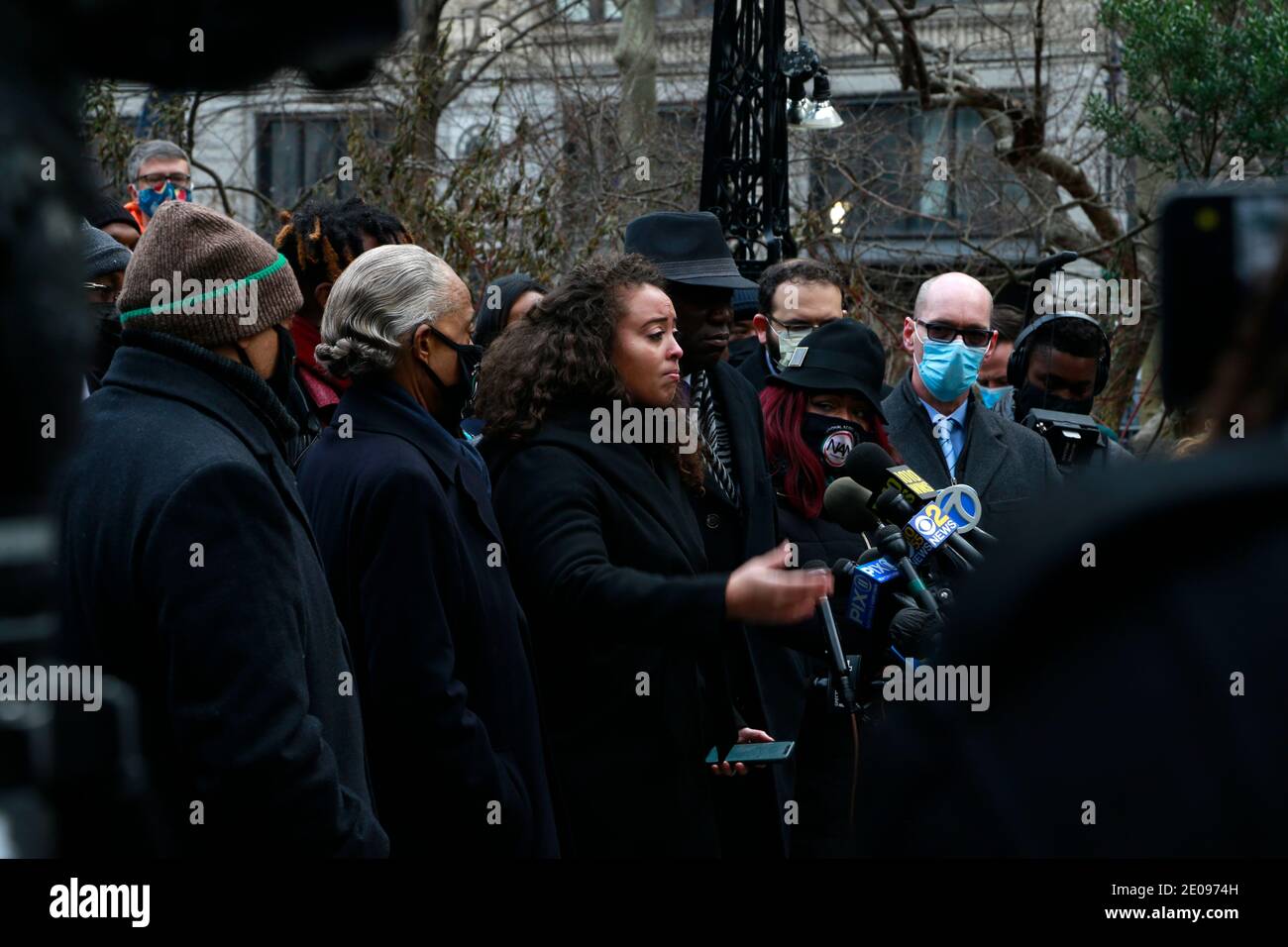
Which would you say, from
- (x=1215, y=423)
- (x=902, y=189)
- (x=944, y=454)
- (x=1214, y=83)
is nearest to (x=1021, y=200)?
(x=902, y=189)

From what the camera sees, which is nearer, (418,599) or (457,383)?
(418,599)

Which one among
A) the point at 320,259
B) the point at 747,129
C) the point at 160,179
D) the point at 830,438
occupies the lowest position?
the point at 830,438

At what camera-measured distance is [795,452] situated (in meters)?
5.63

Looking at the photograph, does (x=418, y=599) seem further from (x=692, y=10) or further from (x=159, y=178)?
(x=692, y=10)

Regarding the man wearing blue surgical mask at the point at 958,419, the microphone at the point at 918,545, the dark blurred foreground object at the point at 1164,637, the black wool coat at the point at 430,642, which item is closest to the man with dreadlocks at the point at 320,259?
the black wool coat at the point at 430,642

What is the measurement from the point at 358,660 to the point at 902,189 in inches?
592

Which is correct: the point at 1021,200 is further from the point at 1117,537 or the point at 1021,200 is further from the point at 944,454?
the point at 1117,537

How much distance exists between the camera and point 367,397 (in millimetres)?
4105

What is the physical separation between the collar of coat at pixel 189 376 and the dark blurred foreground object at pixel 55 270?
219 cm

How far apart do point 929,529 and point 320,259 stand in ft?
6.46

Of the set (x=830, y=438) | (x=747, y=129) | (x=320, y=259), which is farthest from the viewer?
(x=747, y=129)

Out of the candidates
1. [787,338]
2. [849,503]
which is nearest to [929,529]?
[849,503]

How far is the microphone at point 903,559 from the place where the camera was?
13.7ft

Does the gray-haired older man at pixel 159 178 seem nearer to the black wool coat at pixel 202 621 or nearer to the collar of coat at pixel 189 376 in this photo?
the collar of coat at pixel 189 376
